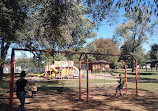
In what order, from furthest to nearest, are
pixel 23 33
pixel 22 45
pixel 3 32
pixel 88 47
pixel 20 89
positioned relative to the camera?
pixel 88 47 → pixel 22 45 → pixel 23 33 → pixel 3 32 → pixel 20 89

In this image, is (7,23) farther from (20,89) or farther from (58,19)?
(20,89)

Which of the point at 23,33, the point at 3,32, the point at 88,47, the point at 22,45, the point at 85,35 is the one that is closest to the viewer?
the point at 3,32

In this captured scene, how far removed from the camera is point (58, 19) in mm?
9422

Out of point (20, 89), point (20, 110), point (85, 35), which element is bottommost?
point (20, 110)

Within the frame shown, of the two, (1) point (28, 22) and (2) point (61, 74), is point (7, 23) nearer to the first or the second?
(1) point (28, 22)

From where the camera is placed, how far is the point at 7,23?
8070mm

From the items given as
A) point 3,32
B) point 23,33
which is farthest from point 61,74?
point 3,32

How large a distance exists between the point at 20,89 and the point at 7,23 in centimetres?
412

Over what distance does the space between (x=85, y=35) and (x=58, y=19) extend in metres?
28.6

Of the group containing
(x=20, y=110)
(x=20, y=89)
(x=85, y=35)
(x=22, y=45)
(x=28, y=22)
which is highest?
(x=85, y=35)

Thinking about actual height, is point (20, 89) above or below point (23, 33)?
below

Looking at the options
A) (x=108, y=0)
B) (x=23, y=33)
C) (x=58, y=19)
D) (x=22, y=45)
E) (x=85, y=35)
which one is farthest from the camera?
(x=85, y=35)

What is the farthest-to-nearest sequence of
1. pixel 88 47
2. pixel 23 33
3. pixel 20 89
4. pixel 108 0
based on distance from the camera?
pixel 88 47, pixel 23 33, pixel 108 0, pixel 20 89

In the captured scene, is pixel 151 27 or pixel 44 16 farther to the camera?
pixel 151 27
